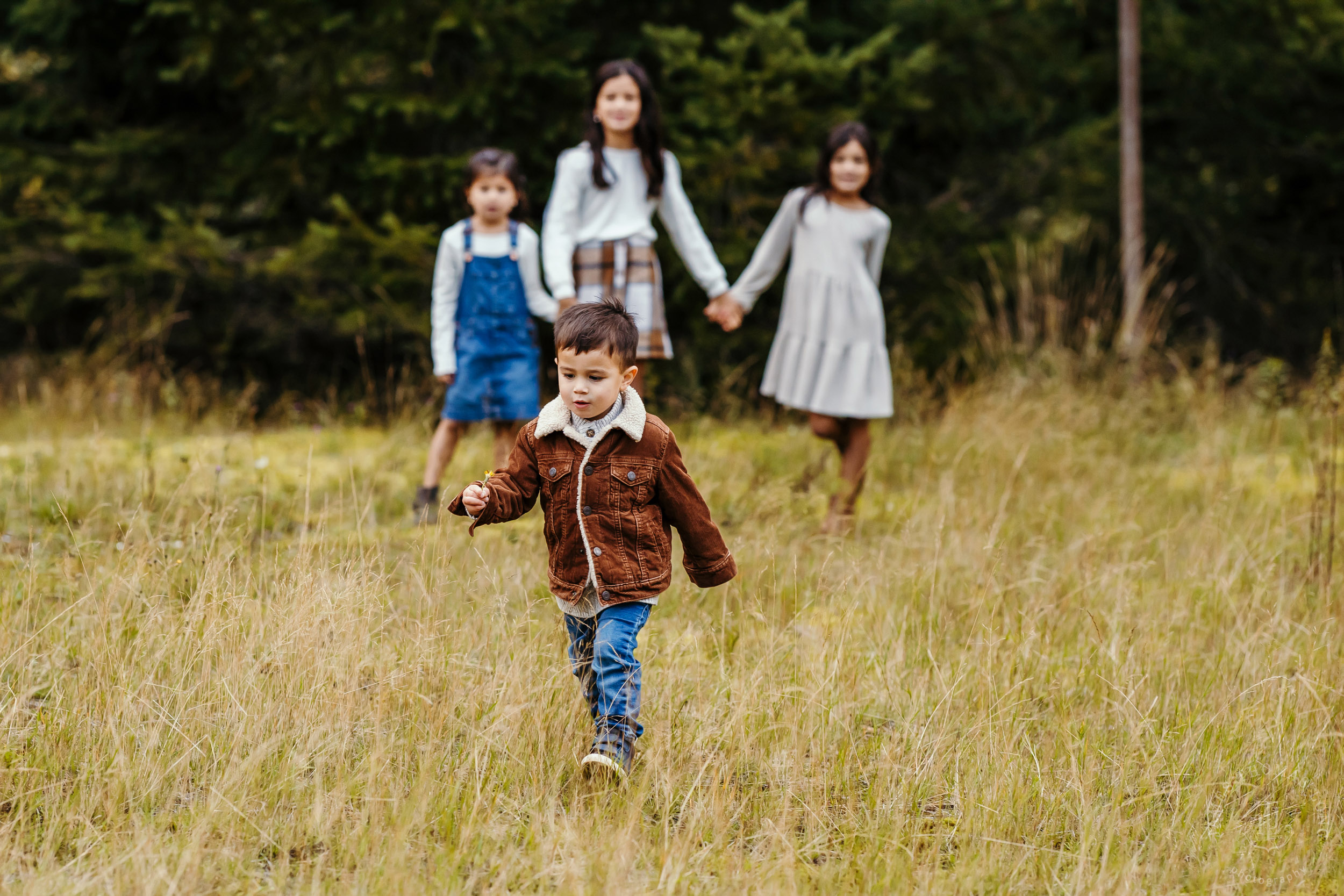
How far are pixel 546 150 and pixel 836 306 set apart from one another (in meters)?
3.68

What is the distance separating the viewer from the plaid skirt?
4.81 metres

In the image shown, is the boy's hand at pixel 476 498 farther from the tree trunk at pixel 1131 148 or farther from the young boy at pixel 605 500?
the tree trunk at pixel 1131 148

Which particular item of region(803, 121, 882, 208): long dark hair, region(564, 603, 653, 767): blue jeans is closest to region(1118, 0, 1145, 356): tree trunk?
region(803, 121, 882, 208): long dark hair

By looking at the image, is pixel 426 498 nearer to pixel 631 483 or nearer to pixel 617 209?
pixel 617 209

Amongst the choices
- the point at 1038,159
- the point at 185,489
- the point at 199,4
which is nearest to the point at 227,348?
the point at 199,4

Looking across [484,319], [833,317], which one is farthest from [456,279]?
[833,317]

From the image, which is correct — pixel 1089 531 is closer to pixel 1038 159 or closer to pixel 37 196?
pixel 1038 159

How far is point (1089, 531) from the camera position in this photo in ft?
14.2

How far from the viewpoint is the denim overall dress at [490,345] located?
4.89 metres

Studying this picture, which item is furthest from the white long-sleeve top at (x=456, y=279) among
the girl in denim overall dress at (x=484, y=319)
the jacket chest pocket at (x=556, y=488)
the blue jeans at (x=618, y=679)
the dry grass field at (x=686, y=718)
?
the blue jeans at (x=618, y=679)

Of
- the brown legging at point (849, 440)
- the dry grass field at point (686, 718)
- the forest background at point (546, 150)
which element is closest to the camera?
the dry grass field at point (686, 718)

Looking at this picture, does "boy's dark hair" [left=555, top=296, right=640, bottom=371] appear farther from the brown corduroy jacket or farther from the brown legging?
the brown legging

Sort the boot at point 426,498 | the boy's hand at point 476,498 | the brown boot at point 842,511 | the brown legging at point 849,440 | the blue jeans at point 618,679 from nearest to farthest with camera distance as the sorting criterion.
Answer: the boy's hand at point 476,498
the blue jeans at point 618,679
the brown boot at point 842,511
the boot at point 426,498
the brown legging at point 849,440

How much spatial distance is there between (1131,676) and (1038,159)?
21.3ft
